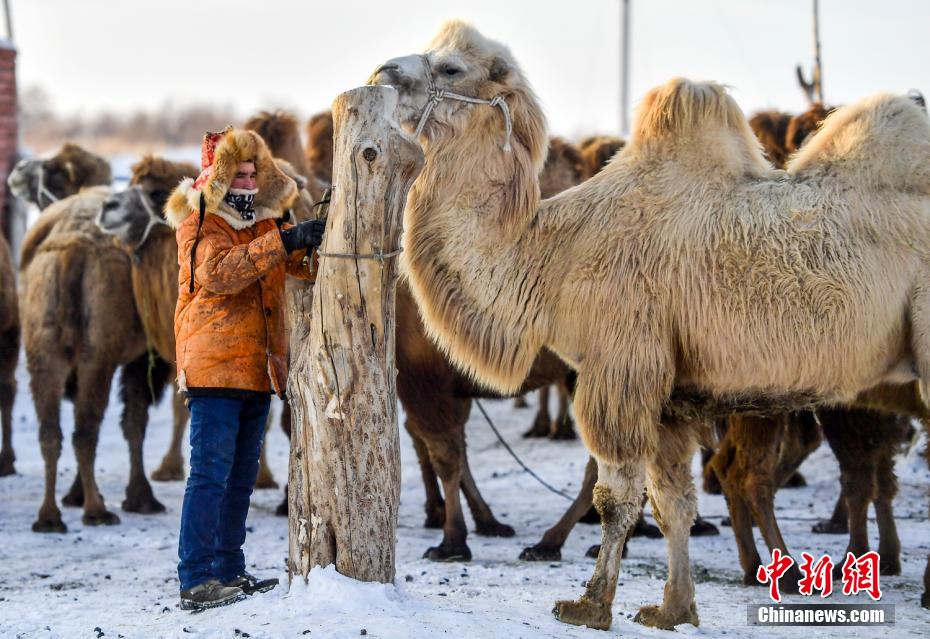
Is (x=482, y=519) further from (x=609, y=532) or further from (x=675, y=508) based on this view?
(x=609, y=532)

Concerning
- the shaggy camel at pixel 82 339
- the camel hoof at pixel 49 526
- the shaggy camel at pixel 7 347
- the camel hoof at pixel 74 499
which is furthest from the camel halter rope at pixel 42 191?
the camel hoof at pixel 49 526

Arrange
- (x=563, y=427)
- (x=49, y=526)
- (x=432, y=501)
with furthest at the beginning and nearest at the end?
(x=563, y=427) → (x=432, y=501) → (x=49, y=526)

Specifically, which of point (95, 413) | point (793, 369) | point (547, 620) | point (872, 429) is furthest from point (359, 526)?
point (95, 413)

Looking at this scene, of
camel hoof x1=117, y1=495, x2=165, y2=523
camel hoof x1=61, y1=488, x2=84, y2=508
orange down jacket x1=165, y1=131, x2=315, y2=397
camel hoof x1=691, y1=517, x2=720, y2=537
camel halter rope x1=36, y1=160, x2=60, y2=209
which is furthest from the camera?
camel halter rope x1=36, y1=160, x2=60, y2=209

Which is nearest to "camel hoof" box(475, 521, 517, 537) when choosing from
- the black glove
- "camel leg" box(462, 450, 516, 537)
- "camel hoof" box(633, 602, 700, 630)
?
"camel leg" box(462, 450, 516, 537)

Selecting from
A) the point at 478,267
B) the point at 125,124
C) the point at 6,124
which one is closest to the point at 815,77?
the point at 478,267

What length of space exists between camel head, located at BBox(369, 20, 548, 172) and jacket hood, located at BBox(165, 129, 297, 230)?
2.05 feet

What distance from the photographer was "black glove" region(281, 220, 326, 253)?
5324 millimetres

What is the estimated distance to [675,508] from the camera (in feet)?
19.3

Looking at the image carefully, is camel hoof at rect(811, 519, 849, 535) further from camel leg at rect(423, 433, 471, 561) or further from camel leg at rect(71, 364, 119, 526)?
camel leg at rect(71, 364, 119, 526)

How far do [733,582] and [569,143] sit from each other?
137 inches

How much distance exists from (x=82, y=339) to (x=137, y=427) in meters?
0.90

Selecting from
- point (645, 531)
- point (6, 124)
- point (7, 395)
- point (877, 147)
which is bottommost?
point (645, 531)

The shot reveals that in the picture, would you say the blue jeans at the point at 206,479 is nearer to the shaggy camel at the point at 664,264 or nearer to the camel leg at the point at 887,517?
the shaggy camel at the point at 664,264
